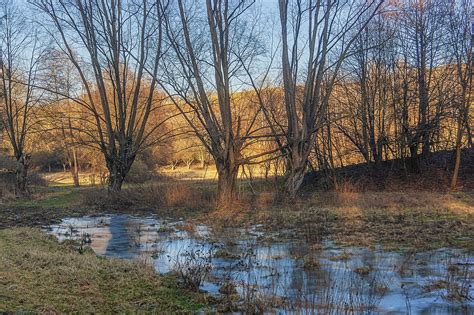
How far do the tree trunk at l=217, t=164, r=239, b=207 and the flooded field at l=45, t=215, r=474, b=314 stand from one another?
6.30 metres

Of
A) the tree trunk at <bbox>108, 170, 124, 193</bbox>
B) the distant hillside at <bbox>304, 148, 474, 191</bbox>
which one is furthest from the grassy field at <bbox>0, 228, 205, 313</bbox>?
the distant hillside at <bbox>304, 148, 474, 191</bbox>

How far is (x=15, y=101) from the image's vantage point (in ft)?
101

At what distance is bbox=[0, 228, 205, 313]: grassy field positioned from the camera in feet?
18.0

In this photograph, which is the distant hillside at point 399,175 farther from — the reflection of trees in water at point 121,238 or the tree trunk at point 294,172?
the reflection of trees in water at point 121,238

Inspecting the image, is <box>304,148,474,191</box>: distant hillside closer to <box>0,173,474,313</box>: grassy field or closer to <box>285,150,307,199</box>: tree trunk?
<box>0,173,474,313</box>: grassy field

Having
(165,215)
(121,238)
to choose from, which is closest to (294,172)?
(165,215)

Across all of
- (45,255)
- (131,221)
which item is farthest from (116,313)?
(131,221)

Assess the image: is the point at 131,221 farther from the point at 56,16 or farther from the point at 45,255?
the point at 56,16

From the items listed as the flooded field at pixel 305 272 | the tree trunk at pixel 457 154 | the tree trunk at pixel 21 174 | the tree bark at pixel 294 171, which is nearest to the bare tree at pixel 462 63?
the tree trunk at pixel 457 154

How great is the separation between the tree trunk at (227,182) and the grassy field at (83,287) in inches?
403

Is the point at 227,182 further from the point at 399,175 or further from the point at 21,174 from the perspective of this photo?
the point at 21,174

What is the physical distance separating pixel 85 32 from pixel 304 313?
21.1 metres

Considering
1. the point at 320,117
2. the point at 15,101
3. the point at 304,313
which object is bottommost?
the point at 304,313

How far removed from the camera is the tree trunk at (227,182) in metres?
18.4
